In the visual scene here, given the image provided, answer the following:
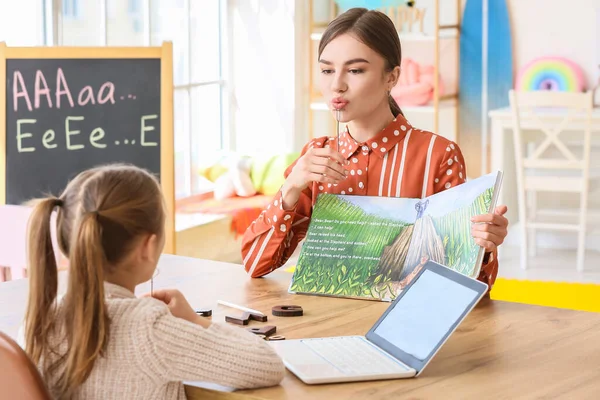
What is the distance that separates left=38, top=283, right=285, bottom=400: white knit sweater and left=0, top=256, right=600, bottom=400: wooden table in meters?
0.04

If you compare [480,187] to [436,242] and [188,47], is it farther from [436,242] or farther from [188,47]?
[188,47]

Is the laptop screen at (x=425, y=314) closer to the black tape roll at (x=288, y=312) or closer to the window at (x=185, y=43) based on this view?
the black tape roll at (x=288, y=312)

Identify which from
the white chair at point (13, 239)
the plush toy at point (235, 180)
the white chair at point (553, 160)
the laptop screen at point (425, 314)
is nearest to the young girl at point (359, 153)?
the laptop screen at point (425, 314)

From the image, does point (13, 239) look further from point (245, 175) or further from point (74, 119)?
point (245, 175)

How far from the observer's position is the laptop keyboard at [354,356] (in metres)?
1.32

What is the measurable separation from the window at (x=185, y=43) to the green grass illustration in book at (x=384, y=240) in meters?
2.22

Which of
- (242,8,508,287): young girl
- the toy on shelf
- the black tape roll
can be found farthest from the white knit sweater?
the toy on shelf

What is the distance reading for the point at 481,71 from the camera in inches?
212

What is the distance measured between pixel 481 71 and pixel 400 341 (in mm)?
4171

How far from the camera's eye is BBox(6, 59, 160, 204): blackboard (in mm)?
2914

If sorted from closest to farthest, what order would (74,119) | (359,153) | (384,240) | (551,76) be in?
1. (384,240)
2. (359,153)
3. (74,119)
4. (551,76)

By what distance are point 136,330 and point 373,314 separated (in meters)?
0.55

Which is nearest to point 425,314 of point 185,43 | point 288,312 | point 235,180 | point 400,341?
point 400,341

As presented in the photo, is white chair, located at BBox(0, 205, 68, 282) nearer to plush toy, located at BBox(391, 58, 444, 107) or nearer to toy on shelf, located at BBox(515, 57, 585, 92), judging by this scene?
plush toy, located at BBox(391, 58, 444, 107)
